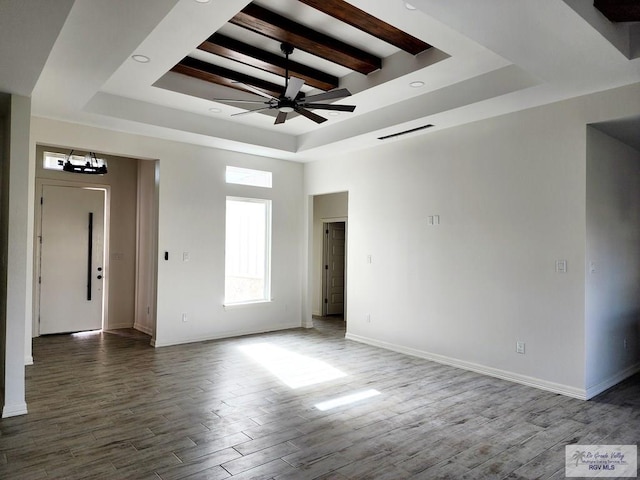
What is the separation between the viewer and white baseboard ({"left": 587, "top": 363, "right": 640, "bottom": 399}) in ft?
13.4

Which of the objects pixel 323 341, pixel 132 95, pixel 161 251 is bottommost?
pixel 323 341

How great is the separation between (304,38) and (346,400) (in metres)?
3.32

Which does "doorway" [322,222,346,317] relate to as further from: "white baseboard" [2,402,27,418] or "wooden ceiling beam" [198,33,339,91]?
"white baseboard" [2,402,27,418]

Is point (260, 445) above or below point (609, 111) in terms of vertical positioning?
below

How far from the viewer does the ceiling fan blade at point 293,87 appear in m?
3.66

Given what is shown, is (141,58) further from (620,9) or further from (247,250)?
(620,9)

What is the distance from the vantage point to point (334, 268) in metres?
8.90

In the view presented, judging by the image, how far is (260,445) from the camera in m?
2.99

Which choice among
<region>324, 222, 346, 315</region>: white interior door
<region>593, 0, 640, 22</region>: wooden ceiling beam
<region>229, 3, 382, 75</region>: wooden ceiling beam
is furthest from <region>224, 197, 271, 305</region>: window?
<region>593, 0, 640, 22</region>: wooden ceiling beam

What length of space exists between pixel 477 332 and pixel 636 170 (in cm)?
272

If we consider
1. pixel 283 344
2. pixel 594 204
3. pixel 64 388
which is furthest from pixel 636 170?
pixel 64 388

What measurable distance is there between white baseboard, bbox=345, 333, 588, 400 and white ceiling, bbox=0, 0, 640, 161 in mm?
2844

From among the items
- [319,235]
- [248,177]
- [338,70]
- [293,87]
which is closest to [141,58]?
[293,87]

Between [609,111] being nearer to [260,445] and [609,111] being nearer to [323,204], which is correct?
[260,445]
